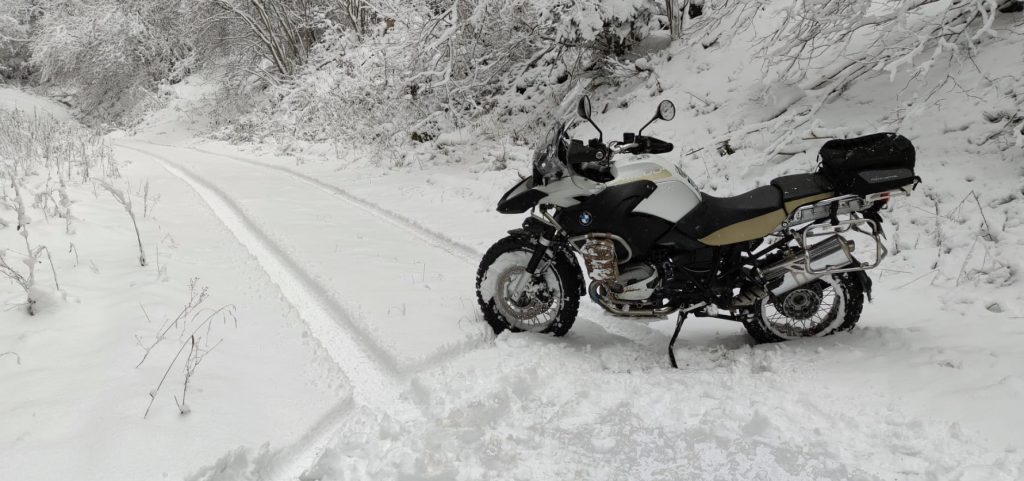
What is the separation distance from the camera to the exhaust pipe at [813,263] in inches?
114

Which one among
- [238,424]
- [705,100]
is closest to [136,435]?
[238,424]

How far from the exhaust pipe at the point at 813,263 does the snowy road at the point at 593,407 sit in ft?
1.34

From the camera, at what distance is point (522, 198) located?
3375 mm

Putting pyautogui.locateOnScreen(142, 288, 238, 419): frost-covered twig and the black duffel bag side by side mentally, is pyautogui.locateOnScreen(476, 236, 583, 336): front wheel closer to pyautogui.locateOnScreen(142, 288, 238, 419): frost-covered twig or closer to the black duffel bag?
the black duffel bag

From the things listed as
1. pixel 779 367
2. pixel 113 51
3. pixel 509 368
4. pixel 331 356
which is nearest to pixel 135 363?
pixel 331 356

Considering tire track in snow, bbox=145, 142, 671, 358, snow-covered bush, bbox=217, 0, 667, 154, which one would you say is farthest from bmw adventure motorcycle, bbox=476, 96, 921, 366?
snow-covered bush, bbox=217, 0, 667, 154

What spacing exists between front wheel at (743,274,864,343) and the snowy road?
0.11 m

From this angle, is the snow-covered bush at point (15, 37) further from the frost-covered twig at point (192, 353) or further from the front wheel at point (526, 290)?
the front wheel at point (526, 290)

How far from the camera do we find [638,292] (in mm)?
3281

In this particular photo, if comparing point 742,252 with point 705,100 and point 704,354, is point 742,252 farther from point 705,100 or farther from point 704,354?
point 705,100

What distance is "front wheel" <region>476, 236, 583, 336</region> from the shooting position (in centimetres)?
347

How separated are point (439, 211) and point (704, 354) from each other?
15.1 ft

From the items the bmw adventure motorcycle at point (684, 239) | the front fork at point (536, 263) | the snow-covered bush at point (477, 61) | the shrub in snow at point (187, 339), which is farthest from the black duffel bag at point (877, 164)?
the snow-covered bush at point (477, 61)

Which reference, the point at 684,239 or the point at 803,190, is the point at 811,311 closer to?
the point at 803,190
